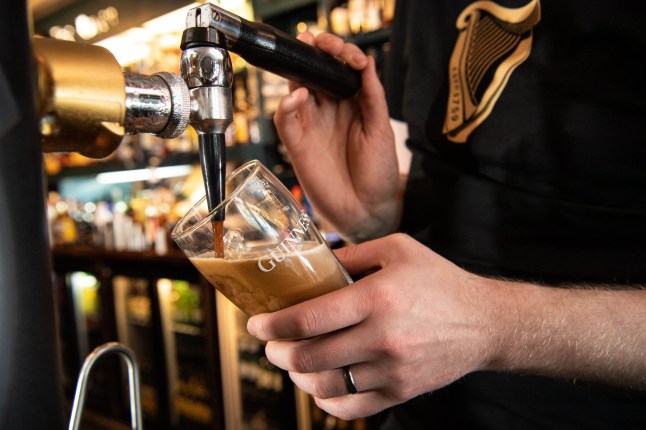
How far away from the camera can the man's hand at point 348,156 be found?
1.05 meters

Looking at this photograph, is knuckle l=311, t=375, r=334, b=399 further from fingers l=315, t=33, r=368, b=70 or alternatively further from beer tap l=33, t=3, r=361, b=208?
fingers l=315, t=33, r=368, b=70

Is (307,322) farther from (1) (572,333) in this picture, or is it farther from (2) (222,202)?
(1) (572,333)

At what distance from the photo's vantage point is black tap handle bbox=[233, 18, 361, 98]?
65cm

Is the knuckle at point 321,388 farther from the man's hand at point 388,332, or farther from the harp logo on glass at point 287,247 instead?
the harp logo on glass at point 287,247

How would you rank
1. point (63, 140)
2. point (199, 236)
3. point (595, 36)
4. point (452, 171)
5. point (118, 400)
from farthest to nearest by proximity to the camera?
point (118, 400)
point (452, 171)
point (595, 36)
point (199, 236)
point (63, 140)

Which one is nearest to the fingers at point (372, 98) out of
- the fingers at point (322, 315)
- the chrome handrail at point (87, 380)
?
the fingers at point (322, 315)

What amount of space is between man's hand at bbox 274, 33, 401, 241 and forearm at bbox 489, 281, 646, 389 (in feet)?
1.62

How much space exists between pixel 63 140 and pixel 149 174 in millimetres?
3907

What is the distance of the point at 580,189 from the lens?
0.87 m

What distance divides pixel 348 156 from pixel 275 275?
63 cm

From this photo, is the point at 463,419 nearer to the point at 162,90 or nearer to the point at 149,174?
the point at 162,90

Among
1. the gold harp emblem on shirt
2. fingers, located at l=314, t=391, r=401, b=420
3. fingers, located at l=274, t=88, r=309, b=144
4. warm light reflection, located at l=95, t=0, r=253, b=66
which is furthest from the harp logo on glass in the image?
warm light reflection, located at l=95, t=0, r=253, b=66

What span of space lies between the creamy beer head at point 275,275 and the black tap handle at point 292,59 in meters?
0.27

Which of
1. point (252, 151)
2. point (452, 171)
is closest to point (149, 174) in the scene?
point (252, 151)
